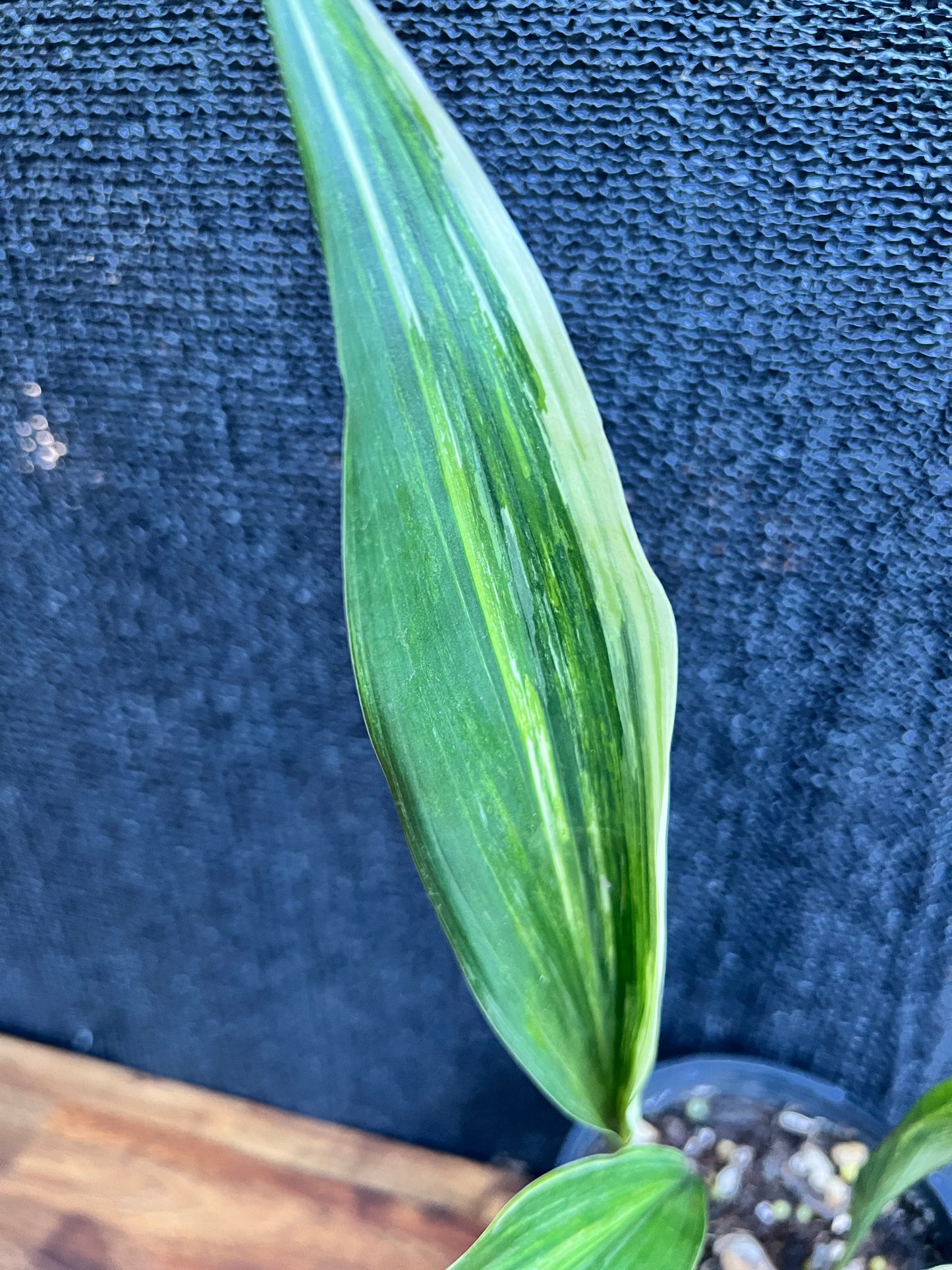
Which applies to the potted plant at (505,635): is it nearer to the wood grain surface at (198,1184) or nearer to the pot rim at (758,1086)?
the pot rim at (758,1086)

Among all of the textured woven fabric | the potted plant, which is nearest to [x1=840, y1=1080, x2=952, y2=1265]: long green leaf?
the potted plant

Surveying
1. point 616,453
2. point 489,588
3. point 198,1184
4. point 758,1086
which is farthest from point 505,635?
point 198,1184

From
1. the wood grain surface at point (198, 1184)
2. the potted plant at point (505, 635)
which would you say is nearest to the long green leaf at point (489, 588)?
the potted plant at point (505, 635)

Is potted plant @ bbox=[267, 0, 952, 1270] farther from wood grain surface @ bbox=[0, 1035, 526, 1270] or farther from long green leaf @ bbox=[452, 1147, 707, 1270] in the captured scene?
wood grain surface @ bbox=[0, 1035, 526, 1270]

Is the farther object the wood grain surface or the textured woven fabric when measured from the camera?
the wood grain surface

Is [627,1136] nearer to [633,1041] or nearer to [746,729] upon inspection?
[633,1041]
